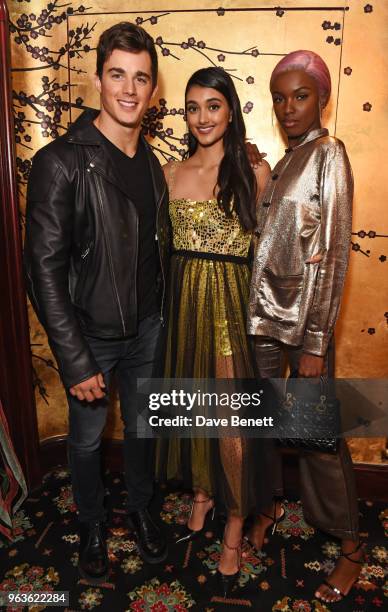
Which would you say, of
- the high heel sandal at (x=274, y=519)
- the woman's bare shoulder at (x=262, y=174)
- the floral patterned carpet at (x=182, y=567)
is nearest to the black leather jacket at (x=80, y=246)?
the woman's bare shoulder at (x=262, y=174)

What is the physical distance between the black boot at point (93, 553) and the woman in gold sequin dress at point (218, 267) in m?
0.47

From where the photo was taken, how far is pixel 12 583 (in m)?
1.87

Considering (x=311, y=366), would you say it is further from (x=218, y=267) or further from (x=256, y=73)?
(x=256, y=73)

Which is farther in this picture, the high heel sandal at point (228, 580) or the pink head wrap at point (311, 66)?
the high heel sandal at point (228, 580)

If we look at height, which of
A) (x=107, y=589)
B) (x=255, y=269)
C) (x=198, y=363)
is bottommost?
(x=107, y=589)

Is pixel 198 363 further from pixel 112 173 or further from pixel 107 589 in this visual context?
pixel 107 589

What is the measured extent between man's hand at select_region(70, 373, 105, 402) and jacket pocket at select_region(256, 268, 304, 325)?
2.10 ft

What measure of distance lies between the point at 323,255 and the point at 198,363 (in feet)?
2.06

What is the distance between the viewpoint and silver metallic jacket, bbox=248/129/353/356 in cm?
163

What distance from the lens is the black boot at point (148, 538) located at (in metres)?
2.01

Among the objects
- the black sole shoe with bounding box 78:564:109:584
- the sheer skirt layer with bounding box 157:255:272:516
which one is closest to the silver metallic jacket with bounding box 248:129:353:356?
the sheer skirt layer with bounding box 157:255:272:516

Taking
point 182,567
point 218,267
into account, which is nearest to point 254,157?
point 218,267

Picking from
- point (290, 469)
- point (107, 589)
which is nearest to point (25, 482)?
point (107, 589)

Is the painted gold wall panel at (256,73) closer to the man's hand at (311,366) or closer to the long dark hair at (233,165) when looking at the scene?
the long dark hair at (233,165)
